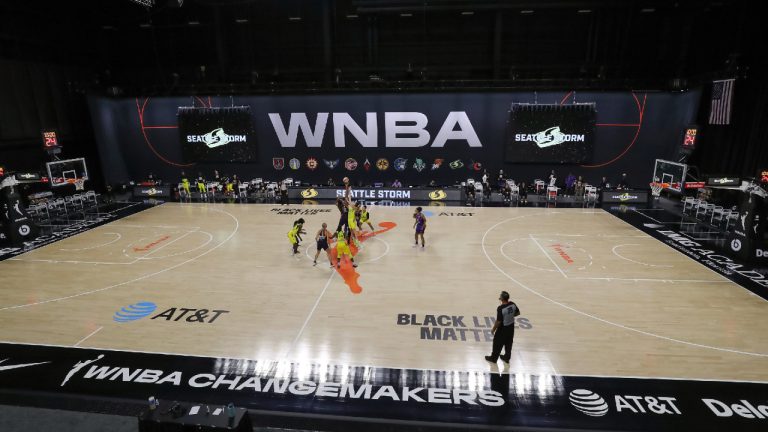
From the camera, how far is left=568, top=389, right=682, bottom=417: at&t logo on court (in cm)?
631

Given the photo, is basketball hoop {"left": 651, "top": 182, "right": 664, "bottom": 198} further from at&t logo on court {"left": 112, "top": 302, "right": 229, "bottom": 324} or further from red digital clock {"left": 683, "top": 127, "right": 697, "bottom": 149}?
at&t logo on court {"left": 112, "top": 302, "right": 229, "bottom": 324}

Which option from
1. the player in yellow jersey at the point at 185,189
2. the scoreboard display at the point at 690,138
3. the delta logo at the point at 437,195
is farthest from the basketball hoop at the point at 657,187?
the player in yellow jersey at the point at 185,189

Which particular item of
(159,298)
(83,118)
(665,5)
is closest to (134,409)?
(159,298)

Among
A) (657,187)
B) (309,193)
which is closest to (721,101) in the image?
(657,187)

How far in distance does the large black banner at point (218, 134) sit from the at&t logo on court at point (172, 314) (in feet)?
50.3

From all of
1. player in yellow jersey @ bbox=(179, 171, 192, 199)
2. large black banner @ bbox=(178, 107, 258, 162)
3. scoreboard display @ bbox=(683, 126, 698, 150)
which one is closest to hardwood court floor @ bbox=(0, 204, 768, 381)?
scoreboard display @ bbox=(683, 126, 698, 150)

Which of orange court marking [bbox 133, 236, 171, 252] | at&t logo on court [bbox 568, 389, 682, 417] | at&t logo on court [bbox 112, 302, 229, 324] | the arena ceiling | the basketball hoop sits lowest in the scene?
at&t logo on court [bbox 568, 389, 682, 417]

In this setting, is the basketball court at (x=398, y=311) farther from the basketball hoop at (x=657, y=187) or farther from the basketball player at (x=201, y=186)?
the basketball player at (x=201, y=186)

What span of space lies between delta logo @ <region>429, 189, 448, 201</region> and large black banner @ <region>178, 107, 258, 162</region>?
10436 mm

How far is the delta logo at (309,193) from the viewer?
21.9m

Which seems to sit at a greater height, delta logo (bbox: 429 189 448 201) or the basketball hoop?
the basketball hoop

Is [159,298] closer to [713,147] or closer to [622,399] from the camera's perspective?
[622,399]

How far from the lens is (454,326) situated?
345 inches

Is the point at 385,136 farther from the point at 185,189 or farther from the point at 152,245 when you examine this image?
the point at 152,245
